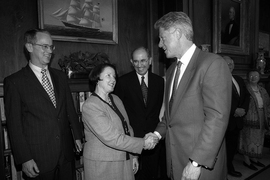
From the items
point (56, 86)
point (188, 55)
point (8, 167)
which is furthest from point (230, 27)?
point (8, 167)

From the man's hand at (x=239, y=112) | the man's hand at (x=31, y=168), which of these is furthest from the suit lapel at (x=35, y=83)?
the man's hand at (x=239, y=112)

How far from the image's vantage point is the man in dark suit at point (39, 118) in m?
1.90

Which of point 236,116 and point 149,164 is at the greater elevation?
point 236,116

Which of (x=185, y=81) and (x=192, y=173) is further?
(x=185, y=81)

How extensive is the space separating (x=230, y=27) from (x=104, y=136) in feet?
14.0

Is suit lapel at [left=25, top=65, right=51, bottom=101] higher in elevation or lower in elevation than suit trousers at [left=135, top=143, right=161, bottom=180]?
higher

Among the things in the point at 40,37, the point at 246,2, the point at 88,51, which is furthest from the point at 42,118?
the point at 246,2

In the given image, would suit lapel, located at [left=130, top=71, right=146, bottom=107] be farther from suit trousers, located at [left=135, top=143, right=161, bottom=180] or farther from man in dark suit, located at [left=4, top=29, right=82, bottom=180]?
man in dark suit, located at [left=4, top=29, right=82, bottom=180]

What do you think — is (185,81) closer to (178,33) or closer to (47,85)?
(178,33)

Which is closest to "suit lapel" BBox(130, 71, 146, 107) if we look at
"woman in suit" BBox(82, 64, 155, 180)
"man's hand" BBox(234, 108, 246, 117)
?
"woman in suit" BBox(82, 64, 155, 180)

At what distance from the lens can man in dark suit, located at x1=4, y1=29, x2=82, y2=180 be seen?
6.23ft

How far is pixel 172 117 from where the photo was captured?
1583 millimetres

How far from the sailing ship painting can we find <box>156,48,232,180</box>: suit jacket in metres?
2.00

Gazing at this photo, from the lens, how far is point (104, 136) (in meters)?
1.80
